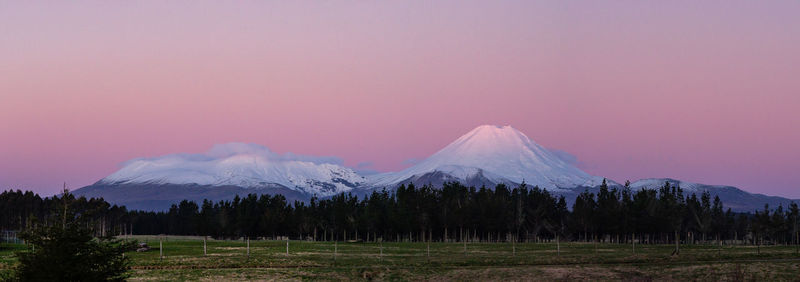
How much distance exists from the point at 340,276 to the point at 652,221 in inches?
5333

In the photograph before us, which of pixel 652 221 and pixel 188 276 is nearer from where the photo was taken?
pixel 188 276

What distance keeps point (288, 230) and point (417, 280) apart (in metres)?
150

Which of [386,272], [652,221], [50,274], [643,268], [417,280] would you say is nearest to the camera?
[50,274]

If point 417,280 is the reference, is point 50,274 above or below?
above

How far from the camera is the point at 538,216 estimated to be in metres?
193

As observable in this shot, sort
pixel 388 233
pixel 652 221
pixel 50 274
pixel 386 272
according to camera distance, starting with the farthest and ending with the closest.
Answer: pixel 388 233 → pixel 652 221 → pixel 386 272 → pixel 50 274

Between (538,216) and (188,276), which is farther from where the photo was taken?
(538,216)

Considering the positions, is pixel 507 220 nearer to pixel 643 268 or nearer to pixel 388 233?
pixel 388 233

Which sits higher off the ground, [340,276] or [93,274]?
[93,274]

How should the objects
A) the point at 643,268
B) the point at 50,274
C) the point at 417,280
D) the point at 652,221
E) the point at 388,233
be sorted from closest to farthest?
1. the point at 50,274
2. the point at 417,280
3. the point at 643,268
4. the point at 652,221
5. the point at 388,233

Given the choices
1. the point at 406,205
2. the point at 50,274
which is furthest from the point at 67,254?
the point at 406,205

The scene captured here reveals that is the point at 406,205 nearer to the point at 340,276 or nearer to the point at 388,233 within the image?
the point at 388,233

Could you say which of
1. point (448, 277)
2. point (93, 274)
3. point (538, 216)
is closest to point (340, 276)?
point (448, 277)

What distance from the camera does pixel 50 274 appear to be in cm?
2612
